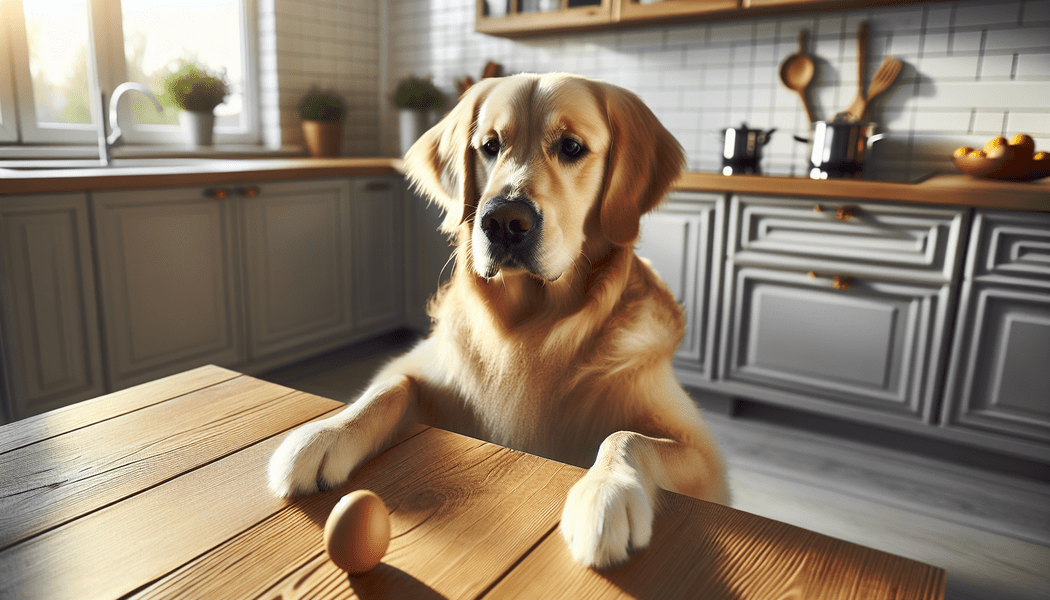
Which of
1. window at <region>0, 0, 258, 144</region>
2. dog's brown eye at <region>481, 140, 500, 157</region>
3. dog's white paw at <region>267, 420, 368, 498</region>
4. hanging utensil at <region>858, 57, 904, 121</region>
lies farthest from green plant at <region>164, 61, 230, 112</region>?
hanging utensil at <region>858, 57, 904, 121</region>

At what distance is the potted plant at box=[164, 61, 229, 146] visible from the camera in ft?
9.89

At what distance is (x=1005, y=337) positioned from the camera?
2.04 meters

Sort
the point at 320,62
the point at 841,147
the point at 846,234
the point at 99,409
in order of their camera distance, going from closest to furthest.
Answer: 1. the point at 99,409
2. the point at 846,234
3. the point at 841,147
4. the point at 320,62

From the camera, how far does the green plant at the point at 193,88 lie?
3.01m

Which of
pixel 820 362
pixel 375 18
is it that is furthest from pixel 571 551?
pixel 375 18

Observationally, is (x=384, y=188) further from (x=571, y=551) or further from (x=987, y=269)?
(x=571, y=551)

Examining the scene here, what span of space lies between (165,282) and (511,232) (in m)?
1.83

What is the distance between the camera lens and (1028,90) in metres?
2.37

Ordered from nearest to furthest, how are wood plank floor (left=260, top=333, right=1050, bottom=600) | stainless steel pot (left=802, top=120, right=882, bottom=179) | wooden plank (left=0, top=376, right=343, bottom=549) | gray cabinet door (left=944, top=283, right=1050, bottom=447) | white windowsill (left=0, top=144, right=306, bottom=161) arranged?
wooden plank (left=0, top=376, right=343, bottom=549)
wood plank floor (left=260, top=333, right=1050, bottom=600)
gray cabinet door (left=944, top=283, right=1050, bottom=447)
stainless steel pot (left=802, top=120, right=882, bottom=179)
white windowsill (left=0, top=144, right=306, bottom=161)

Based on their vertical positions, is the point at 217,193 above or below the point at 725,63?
below

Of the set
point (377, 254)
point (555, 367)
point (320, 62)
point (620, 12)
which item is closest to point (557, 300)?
point (555, 367)

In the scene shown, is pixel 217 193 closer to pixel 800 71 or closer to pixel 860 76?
pixel 800 71

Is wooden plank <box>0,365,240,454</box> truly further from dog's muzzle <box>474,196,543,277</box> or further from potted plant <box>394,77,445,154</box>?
potted plant <box>394,77,445,154</box>

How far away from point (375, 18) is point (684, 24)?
6.57 feet
